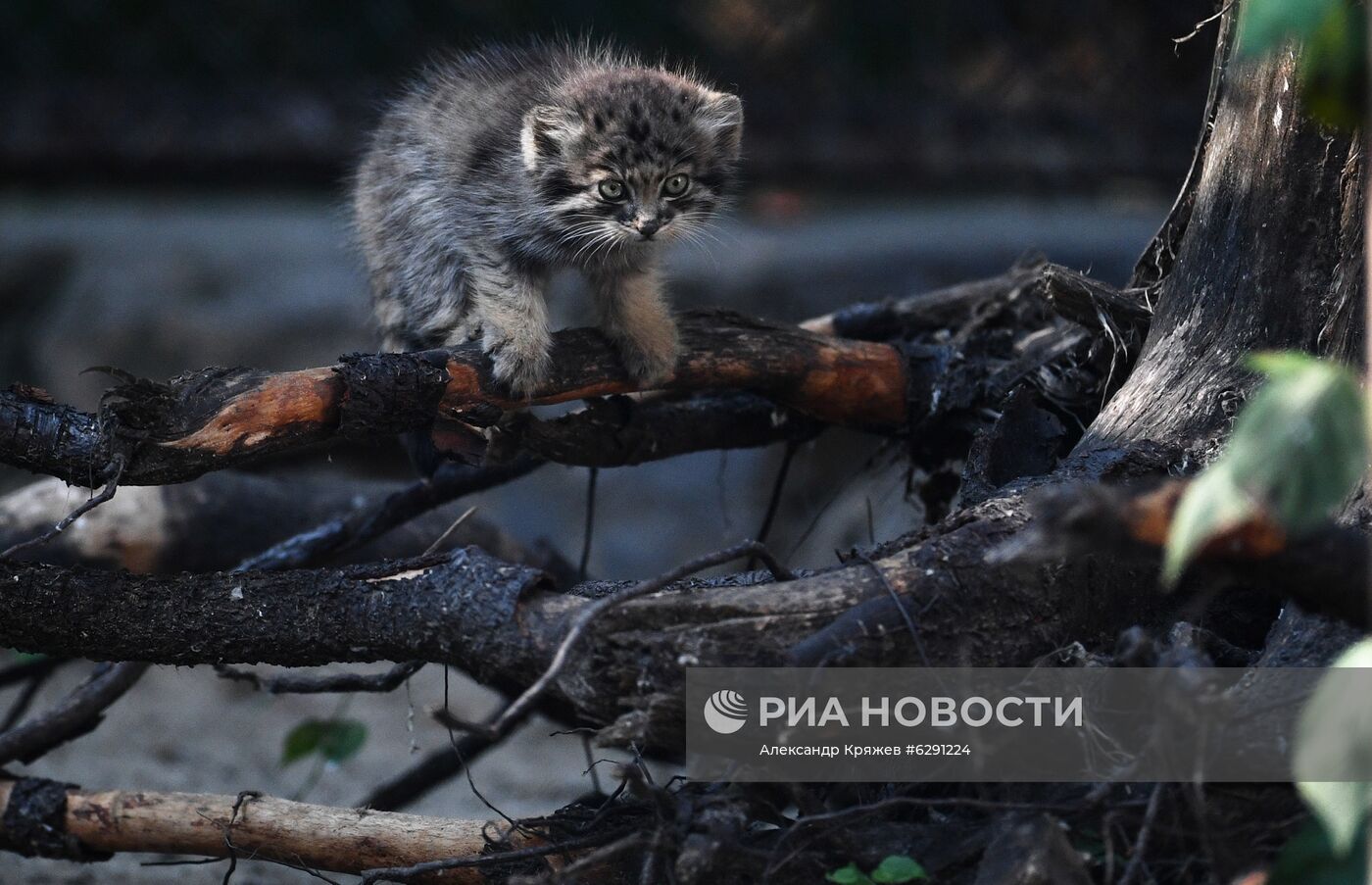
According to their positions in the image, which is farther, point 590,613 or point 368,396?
point 368,396

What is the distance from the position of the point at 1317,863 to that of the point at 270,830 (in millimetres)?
1987

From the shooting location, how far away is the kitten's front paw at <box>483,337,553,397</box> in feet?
9.36

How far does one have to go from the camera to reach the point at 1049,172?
270 inches

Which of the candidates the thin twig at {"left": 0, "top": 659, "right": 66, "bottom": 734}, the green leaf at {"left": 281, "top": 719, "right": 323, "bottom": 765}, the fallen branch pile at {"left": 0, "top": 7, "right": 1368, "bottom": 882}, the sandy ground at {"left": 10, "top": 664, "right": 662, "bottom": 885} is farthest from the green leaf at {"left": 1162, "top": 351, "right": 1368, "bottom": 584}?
the sandy ground at {"left": 10, "top": 664, "right": 662, "bottom": 885}

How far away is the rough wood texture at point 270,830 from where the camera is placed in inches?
99.1

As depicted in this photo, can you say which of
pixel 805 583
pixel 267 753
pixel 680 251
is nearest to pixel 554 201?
pixel 805 583

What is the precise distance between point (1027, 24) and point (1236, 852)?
5705 mm

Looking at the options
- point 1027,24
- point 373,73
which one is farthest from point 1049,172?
point 373,73

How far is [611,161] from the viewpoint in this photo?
129 inches

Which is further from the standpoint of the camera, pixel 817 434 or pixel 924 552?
pixel 817 434

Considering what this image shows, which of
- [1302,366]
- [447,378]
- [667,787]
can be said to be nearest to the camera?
[1302,366]

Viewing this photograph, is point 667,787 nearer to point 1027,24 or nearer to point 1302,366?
point 1302,366

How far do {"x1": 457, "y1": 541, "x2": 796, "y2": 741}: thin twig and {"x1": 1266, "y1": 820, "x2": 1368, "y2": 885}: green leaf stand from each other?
0.87 metres

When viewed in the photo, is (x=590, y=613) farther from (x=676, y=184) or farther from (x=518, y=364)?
(x=676, y=184)
